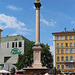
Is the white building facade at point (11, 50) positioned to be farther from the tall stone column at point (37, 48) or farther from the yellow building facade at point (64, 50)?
the tall stone column at point (37, 48)

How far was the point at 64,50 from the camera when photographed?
75750 millimetres

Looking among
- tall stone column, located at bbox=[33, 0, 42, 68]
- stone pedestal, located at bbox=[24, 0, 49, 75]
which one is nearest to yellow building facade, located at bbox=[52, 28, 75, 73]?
tall stone column, located at bbox=[33, 0, 42, 68]

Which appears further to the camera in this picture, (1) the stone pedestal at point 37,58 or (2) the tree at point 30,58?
(2) the tree at point 30,58

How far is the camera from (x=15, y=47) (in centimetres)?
7262

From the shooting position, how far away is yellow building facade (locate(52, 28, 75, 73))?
74250mm

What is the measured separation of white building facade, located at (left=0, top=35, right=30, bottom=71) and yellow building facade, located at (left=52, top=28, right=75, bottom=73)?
1150 centimetres

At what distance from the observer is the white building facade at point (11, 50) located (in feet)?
234

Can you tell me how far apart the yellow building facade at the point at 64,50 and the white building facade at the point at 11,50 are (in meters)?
11.5

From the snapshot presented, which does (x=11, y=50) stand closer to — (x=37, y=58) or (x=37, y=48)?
(x=37, y=48)

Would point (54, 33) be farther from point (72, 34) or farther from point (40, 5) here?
point (40, 5)

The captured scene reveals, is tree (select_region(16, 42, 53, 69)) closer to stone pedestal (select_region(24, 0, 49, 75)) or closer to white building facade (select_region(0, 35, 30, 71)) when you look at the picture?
white building facade (select_region(0, 35, 30, 71))

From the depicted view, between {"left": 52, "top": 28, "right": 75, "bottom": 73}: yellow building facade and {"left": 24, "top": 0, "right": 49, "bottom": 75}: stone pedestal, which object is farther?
{"left": 52, "top": 28, "right": 75, "bottom": 73}: yellow building facade

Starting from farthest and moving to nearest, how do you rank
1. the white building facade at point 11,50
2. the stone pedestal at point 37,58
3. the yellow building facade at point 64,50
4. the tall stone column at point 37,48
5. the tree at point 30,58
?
1. the yellow building facade at point 64,50
2. the white building facade at point 11,50
3. the tree at point 30,58
4. the tall stone column at point 37,48
5. the stone pedestal at point 37,58

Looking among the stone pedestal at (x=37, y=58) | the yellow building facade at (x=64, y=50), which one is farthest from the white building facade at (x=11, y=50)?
the stone pedestal at (x=37, y=58)
